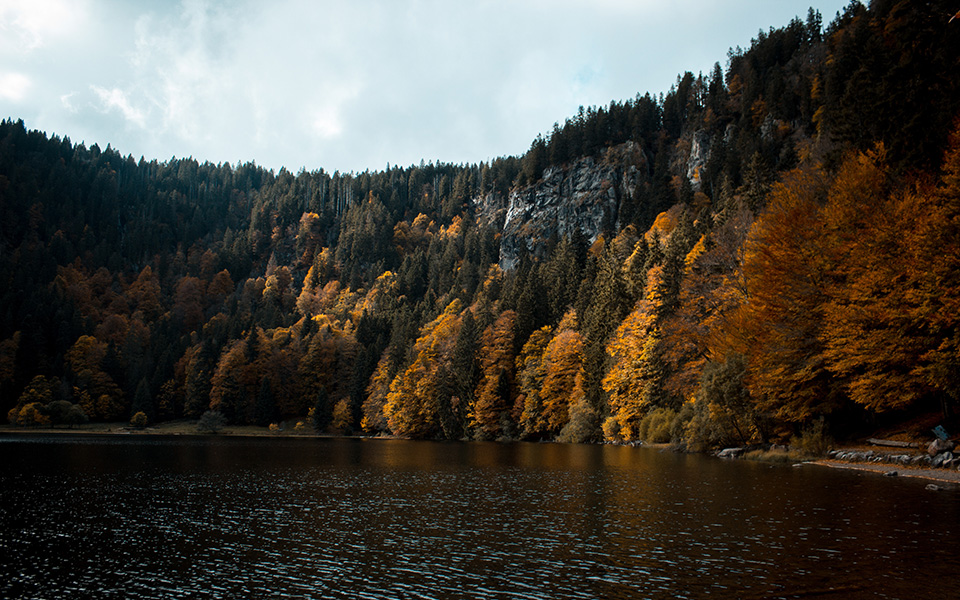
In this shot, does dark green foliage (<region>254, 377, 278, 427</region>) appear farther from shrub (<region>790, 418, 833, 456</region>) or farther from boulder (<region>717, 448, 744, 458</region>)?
shrub (<region>790, 418, 833, 456</region>)

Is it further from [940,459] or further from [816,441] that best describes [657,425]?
[940,459]

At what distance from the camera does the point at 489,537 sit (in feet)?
58.7

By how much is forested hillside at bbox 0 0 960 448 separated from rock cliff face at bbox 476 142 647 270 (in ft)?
2.20

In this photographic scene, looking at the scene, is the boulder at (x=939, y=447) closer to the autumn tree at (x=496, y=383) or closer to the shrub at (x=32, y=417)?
the autumn tree at (x=496, y=383)

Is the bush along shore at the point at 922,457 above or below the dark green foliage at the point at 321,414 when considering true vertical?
above

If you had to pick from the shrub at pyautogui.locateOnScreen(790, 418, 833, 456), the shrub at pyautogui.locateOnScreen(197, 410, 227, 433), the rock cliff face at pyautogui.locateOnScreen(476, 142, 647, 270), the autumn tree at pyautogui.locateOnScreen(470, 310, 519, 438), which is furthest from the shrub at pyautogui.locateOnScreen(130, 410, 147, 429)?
the shrub at pyautogui.locateOnScreen(790, 418, 833, 456)

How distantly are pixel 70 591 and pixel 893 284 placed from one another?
121 feet

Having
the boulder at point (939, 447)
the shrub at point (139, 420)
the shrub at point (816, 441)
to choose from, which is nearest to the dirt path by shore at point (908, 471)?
the boulder at point (939, 447)

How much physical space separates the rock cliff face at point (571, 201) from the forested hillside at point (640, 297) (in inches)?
26.4

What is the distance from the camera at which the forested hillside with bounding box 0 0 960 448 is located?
33913 mm

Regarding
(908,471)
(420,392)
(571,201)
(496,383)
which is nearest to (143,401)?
(420,392)

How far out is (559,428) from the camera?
257ft

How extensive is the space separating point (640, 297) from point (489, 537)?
57526mm

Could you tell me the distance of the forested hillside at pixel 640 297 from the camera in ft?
111
